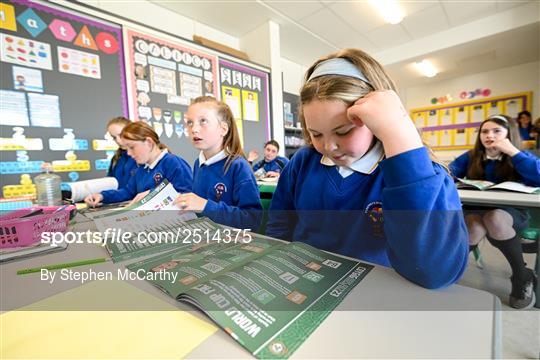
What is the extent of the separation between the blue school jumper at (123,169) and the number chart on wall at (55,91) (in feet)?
0.85

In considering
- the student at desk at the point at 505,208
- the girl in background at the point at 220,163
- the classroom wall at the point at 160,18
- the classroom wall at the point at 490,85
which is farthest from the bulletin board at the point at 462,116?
the girl in background at the point at 220,163

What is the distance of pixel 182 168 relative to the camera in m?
1.43

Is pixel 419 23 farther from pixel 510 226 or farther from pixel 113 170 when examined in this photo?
pixel 113 170

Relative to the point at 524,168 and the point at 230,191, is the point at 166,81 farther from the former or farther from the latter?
the point at 524,168

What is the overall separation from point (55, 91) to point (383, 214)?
217cm

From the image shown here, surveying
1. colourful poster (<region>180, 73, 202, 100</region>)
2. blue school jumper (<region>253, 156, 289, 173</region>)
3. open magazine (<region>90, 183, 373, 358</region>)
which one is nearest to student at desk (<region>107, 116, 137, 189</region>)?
colourful poster (<region>180, 73, 202, 100</region>)

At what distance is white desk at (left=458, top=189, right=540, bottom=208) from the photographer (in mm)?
1018

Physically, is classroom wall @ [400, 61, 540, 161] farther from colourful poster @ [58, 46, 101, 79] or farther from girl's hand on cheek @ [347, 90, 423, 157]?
girl's hand on cheek @ [347, 90, 423, 157]

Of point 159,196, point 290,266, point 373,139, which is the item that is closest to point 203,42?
point 159,196

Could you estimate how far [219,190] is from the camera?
1.07m

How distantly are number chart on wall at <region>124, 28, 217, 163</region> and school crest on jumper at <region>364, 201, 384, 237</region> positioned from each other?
211 centimetres

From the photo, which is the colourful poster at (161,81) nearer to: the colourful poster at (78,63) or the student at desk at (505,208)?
the colourful poster at (78,63)

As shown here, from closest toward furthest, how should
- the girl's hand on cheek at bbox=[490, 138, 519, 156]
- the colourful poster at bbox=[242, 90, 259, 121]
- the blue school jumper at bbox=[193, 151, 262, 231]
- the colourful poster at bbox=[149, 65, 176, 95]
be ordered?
the blue school jumper at bbox=[193, 151, 262, 231] → the girl's hand on cheek at bbox=[490, 138, 519, 156] → the colourful poster at bbox=[149, 65, 176, 95] → the colourful poster at bbox=[242, 90, 259, 121]

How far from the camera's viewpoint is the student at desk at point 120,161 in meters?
1.75
